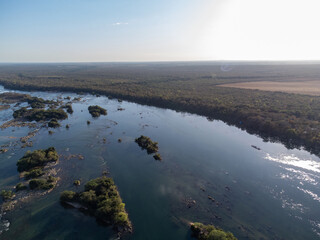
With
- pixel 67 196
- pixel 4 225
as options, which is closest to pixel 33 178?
pixel 4 225

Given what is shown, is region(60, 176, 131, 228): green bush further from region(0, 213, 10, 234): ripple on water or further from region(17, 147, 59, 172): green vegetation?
region(17, 147, 59, 172): green vegetation

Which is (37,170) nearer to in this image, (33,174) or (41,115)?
(33,174)

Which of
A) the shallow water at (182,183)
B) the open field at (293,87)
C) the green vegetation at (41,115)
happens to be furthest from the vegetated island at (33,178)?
the open field at (293,87)

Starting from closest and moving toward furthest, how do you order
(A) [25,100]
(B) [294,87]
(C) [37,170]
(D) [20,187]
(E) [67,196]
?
(E) [67,196], (D) [20,187], (C) [37,170], (A) [25,100], (B) [294,87]

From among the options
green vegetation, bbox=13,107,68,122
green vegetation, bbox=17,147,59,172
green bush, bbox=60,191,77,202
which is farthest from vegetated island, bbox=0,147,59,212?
green vegetation, bbox=13,107,68,122

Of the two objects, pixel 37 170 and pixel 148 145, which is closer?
pixel 37 170

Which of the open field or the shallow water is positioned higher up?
the open field

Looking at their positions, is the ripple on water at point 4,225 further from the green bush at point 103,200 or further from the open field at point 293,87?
the open field at point 293,87
